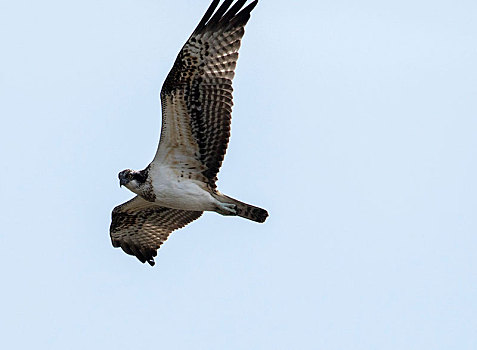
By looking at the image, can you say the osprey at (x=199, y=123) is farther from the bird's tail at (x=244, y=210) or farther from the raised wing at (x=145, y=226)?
the raised wing at (x=145, y=226)

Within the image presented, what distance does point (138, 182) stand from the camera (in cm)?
1502

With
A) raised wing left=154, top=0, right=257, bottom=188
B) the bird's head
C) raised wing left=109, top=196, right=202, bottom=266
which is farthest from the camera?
raised wing left=109, top=196, right=202, bottom=266

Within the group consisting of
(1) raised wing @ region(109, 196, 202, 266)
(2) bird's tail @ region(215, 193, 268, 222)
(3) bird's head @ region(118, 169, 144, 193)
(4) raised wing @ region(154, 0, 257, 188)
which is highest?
(4) raised wing @ region(154, 0, 257, 188)

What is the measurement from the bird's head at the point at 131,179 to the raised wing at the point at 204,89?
37cm

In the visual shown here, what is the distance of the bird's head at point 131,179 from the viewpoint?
589 inches

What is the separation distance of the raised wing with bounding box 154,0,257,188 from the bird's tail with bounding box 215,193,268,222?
1.70ft

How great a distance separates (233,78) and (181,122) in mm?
832

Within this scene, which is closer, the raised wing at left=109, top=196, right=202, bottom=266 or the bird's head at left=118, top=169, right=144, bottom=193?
the bird's head at left=118, top=169, right=144, bottom=193

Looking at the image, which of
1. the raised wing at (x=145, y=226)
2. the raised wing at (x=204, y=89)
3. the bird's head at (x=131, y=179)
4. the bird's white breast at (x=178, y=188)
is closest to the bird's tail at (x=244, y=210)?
the bird's white breast at (x=178, y=188)

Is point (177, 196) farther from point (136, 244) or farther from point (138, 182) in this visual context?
point (136, 244)

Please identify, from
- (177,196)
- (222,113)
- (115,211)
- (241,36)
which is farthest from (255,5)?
(115,211)

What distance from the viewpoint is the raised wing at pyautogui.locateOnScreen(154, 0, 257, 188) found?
47.4 ft

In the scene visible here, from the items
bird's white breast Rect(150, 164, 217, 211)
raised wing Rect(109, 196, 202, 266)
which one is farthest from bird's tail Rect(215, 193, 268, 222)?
raised wing Rect(109, 196, 202, 266)

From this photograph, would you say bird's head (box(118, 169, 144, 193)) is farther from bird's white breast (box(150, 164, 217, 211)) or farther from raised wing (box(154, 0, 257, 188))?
raised wing (box(154, 0, 257, 188))
